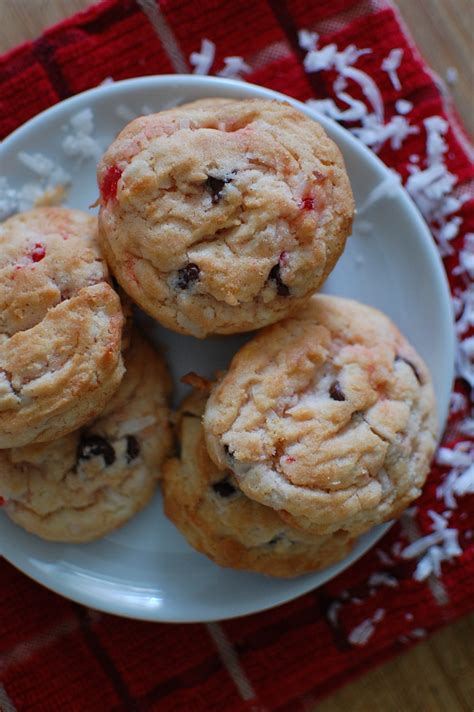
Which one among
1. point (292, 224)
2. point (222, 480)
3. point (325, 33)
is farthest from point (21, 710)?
point (325, 33)

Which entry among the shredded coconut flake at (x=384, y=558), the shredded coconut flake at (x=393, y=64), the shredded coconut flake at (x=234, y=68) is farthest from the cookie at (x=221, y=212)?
the shredded coconut flake at (x=384, y=558)

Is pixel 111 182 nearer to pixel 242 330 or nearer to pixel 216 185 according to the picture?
pixel 216 185

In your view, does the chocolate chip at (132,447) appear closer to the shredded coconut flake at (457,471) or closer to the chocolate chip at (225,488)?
the chocolate chip at (225,488)

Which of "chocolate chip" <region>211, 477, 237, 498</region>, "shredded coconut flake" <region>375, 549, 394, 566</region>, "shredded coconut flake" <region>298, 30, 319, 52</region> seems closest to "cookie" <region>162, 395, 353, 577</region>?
"chocolate chip" <region>211, 477, 237, 498</region>

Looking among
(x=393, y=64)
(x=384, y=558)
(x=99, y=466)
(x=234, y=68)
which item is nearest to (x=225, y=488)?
(x=99, y=466)

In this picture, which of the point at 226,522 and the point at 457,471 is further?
the point at 457,471
